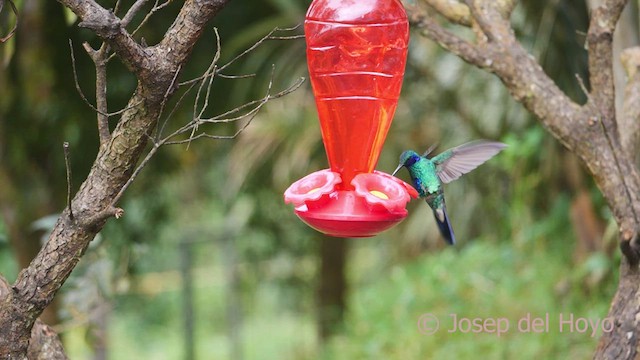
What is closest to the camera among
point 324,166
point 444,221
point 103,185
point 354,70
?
point 103,185

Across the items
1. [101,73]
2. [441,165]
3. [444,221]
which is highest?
[101,73]

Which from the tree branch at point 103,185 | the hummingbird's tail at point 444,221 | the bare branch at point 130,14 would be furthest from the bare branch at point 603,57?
the bare branch at point 130,14

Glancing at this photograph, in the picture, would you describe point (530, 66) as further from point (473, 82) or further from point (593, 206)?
A: point (473, 82)

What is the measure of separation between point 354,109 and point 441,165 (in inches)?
18.4

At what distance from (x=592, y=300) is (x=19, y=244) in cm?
289

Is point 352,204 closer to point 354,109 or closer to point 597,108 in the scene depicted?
point 354,109

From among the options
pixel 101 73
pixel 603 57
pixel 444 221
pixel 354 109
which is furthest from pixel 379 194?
pixel 603 57

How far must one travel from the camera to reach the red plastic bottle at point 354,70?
6.26 feet

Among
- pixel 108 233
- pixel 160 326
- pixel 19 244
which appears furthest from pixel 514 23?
pixel 160 326

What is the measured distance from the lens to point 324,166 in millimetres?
5367

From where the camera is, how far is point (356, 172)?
1.98 metres

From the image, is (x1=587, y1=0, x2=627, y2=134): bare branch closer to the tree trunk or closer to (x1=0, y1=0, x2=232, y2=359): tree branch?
the tree trunk

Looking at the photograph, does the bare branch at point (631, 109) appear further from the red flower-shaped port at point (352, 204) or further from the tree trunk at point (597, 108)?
the red flower-shaped port at point (352, 204)

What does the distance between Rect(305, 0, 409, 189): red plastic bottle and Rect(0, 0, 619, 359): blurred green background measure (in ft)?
5.96
